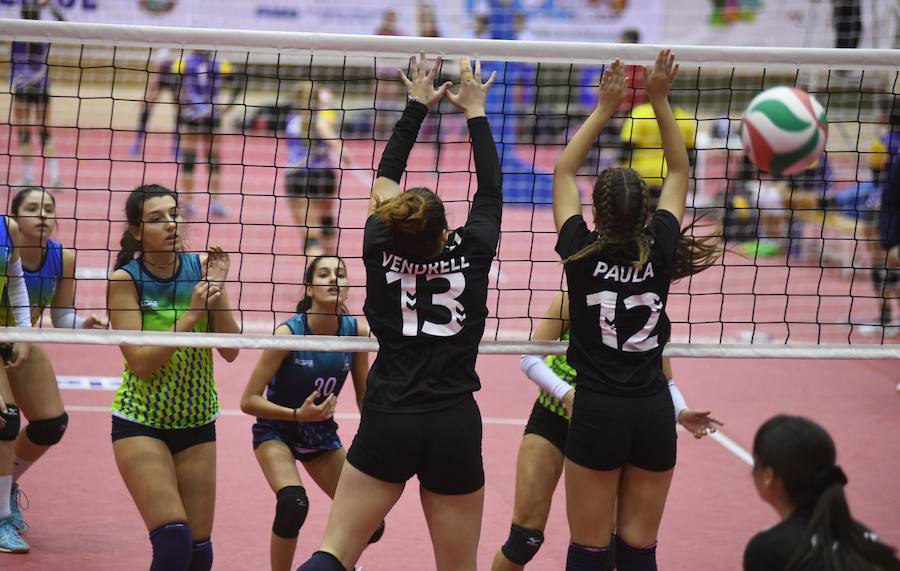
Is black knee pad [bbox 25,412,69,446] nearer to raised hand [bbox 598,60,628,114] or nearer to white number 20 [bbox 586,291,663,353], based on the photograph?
white number 20 [bbox 586,291,663,353]

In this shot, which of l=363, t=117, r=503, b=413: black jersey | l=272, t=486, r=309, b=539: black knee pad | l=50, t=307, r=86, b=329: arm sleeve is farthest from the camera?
l=50, t=307, r=86, b=329: arm sleeve

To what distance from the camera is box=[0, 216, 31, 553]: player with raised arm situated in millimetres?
4875

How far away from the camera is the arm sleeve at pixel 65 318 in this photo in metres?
5.20

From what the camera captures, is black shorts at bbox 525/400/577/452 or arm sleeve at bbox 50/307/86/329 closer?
black shorts at bbox 525/400/577/452

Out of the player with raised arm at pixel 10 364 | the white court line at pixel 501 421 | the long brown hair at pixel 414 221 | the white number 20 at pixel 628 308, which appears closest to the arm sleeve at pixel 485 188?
the long brown hair at pixel 414 221

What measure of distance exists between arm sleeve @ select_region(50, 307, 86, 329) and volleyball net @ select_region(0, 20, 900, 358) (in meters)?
0.49

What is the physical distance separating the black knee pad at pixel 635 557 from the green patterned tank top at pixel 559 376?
2.22ft

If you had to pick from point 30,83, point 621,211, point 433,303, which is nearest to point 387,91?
point 30,83

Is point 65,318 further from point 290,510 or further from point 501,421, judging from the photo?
point 501,421

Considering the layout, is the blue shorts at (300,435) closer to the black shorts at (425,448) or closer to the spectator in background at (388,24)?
the black shorts at (425,448)

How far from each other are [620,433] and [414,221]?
109 centimetres

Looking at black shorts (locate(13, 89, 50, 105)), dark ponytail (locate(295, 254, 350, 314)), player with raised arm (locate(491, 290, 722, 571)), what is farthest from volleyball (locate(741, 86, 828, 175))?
black shorts (locate(13, 89, 50, 105))

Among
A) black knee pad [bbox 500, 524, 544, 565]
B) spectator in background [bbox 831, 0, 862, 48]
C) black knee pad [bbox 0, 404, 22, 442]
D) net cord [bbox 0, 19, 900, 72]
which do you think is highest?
spectator in background [bbox 831, 0, 862, 48]

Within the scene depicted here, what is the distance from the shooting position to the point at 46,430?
548 centimetres
